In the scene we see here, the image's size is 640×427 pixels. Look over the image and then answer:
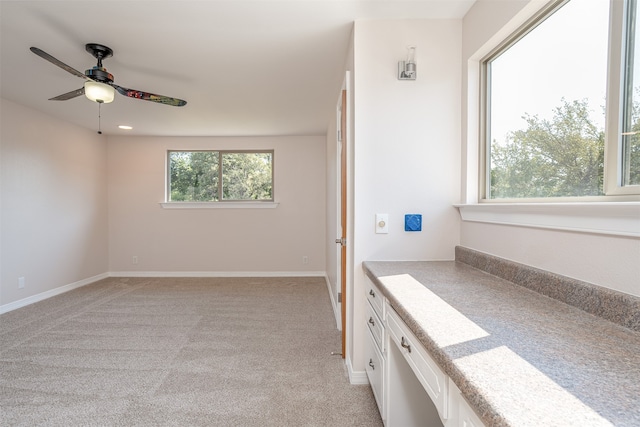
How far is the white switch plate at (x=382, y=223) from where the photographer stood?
198 cm

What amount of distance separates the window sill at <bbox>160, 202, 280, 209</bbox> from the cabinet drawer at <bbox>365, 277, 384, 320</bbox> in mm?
3474

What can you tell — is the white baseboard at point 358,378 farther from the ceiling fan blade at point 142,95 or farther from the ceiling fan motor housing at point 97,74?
the ceiling fan motor housing at point 97,74

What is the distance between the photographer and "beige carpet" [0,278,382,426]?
5.93 ft

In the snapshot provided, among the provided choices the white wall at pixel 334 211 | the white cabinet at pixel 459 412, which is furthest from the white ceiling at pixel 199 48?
Result: the white cabinet at pixel 459 412

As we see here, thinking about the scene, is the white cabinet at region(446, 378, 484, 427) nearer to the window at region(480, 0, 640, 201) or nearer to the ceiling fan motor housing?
the window at region(480, 0, 640, 201)

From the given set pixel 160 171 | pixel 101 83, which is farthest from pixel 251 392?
pixel 160 171

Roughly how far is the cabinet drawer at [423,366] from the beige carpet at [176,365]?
2.58 feet

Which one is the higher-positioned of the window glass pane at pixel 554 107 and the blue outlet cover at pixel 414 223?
the window glass pane at pixel 554 107

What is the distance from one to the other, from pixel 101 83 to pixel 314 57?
151cm

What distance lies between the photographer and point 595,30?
113 cm

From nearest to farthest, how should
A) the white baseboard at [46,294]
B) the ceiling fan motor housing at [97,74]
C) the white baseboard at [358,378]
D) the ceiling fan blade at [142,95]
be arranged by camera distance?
the white baseboard at [358,378], the ceiling fan motor housing at [97,74], the ceiling fan blade at [142,95], the white baseboard at [46,294]

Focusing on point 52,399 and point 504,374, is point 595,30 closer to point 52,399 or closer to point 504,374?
point 504,374

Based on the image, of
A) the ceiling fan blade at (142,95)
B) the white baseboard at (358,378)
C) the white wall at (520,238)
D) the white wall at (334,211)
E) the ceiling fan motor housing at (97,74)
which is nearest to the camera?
the white wall at (520,238)

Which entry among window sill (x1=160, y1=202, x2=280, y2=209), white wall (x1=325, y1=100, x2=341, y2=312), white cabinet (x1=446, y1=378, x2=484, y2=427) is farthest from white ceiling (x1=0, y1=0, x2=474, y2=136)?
white cabinet (x1=446, y1=378, x2=484, y2=427)
